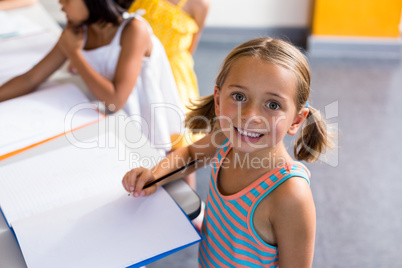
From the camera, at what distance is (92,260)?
0.69m

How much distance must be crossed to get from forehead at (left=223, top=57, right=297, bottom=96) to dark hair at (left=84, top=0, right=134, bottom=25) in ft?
1.98

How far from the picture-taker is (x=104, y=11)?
1.19 meters

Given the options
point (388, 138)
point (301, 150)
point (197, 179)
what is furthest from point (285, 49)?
point (388, 138)

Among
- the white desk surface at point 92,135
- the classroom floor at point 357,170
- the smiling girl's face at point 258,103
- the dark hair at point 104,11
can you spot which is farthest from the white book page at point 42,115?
the classroom floor at point 357,170

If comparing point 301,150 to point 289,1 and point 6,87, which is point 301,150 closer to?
point 6,87

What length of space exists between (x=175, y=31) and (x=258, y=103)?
0.87 m

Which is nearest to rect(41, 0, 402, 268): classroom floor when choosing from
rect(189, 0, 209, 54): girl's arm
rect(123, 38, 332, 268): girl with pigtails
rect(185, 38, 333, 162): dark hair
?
rect(185, 38, 333, 162): dark hair

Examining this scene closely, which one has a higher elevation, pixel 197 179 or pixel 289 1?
pixel 289 1

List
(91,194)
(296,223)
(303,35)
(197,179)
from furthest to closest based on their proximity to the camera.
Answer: (303,35) → (197,179) → (91,194) → (296,223)

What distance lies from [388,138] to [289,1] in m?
1.15

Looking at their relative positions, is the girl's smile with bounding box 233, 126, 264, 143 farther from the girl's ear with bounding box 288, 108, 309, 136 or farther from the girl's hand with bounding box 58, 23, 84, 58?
the girl's hand with bounding box 58, 23, 84, 58

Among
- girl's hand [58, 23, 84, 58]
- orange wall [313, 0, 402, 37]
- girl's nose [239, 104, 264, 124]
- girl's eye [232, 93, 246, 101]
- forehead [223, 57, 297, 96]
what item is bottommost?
orange wall [313, 0, 402, 37]

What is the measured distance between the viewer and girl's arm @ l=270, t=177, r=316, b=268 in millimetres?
681

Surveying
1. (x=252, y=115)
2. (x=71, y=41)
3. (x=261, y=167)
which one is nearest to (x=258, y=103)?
(x=252, y=115)
